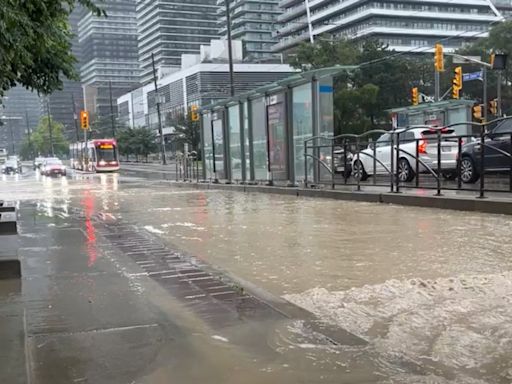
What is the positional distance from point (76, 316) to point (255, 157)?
16.8 m

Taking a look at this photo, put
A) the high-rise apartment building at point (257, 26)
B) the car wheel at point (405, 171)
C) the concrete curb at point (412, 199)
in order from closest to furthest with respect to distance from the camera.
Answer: the concrete curb at point (412, 199), the car wheel at point (405, 171), the high-rise apartment building at point (257, 26)

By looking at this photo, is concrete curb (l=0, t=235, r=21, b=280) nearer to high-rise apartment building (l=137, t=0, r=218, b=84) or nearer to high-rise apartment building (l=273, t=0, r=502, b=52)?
high-rise apartment building (l=137, t=0, r=218, b=84)

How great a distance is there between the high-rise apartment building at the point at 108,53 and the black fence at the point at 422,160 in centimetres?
3116

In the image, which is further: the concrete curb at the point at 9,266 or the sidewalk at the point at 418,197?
the sidewalk at the point at 418,197

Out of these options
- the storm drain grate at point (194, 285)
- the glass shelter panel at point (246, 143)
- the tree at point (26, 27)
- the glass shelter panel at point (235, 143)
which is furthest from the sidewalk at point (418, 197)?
the tree at point (26, 27)

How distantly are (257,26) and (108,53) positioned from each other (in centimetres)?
5347

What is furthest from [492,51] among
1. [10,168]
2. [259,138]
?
[10,168]

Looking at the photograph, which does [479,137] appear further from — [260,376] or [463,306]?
[260,376]

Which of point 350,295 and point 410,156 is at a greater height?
point 410,156

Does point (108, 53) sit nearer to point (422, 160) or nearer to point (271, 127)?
point (271, 127)

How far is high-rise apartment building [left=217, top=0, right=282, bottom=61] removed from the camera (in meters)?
126

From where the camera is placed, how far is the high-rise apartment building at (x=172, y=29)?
252ft

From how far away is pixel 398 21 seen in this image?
11669cm

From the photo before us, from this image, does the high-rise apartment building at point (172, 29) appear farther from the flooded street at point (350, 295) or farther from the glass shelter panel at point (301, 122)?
the flooded street at point (350, 295)
